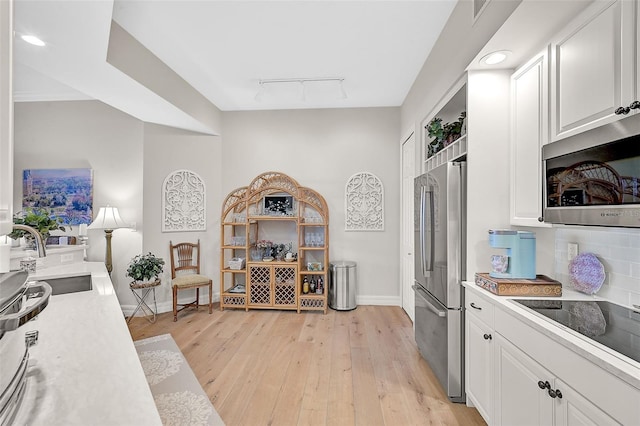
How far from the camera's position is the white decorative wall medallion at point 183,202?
4145 mm

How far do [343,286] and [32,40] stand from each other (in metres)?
3.76

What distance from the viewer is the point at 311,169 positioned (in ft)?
14.6

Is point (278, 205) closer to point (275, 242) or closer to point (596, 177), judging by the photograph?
point (275, 242)

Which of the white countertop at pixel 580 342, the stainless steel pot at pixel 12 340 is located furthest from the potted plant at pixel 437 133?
the stainless steel pot at pixel 12 340

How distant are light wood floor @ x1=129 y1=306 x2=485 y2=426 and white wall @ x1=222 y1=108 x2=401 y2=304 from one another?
2.42 ft

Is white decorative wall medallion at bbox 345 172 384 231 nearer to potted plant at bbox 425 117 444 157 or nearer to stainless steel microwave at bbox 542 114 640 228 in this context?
potted plant at bbox 425 117 444 157

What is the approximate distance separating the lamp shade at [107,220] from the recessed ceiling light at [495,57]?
416 centimetres

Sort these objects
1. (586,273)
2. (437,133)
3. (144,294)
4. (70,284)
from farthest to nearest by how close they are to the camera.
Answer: (144,294), (437,133), (70,284), (586,273)

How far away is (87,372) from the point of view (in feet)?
3.03

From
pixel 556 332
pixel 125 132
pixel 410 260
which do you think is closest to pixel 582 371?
pixel 556 332

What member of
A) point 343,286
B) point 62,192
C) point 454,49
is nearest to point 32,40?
point 62,192

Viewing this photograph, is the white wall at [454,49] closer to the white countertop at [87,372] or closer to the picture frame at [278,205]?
the picture frame at [278,205]

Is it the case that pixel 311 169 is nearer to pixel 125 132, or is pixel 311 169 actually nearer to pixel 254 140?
pixel 254 140

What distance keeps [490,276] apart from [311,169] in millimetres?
3004
